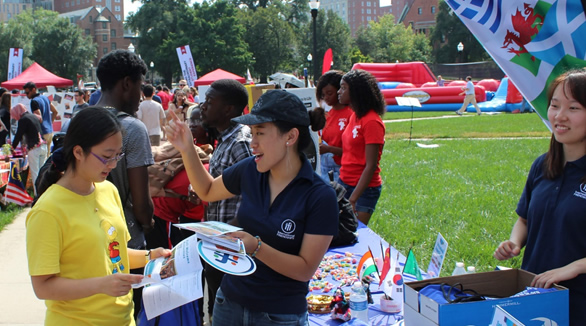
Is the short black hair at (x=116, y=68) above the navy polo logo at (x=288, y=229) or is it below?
above

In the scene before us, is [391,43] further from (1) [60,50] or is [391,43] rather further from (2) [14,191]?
(2) [14,191]

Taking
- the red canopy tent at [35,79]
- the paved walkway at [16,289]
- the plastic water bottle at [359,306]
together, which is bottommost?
the paved walkway at [16,289]

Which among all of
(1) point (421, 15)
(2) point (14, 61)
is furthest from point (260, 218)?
(1) point (421, 15)

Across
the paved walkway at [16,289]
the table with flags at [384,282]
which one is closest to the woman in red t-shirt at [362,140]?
the table with flags at [384,282]

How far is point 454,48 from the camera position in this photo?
8012cm

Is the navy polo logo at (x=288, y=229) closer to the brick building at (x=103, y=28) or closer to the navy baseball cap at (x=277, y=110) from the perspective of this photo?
the navy baseball cap at (x=277, y=110)

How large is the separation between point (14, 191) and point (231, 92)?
6876 millimetres

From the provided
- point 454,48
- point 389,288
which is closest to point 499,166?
point 389,288

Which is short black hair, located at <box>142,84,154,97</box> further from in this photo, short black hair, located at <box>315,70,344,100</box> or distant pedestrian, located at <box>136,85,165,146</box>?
short black hair, located at <box>315,70,344,100</box>

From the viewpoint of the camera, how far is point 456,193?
8.88 metres

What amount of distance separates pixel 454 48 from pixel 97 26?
263 ft

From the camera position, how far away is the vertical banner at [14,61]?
2264 centimetres

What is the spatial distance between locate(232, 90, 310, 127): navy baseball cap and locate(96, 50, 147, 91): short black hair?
4.06ft

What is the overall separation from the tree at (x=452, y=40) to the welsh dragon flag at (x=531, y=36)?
76262 millimetres
